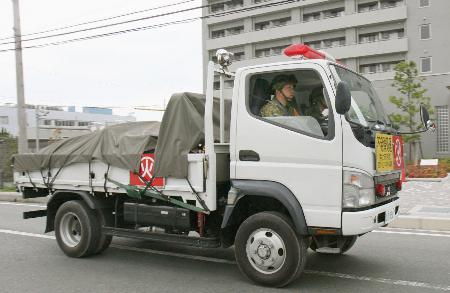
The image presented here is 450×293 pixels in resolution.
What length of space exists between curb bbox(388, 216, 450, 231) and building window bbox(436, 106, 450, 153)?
Result: 2445cm

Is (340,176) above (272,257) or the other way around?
above

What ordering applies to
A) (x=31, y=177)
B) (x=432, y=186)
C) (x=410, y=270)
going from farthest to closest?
(x=432, y=186) < (x=31, y=177) < (x=410, y=270)

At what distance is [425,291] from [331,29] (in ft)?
135

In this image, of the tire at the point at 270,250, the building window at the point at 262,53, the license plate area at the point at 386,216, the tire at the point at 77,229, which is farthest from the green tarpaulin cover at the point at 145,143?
the building window at the point at 262,53

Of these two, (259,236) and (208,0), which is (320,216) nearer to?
(259,236)

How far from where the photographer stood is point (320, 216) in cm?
454

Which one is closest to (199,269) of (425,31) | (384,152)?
(384,152)

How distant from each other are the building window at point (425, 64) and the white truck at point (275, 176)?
36.1m

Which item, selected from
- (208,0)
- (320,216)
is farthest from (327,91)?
(208,0)

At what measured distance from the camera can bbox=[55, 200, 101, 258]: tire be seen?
6.20 metres

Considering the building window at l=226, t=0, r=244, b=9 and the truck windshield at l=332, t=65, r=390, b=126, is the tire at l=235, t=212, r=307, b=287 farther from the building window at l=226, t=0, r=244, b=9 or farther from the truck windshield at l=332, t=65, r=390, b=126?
the building window at l=226, t=0, r=244, b=9

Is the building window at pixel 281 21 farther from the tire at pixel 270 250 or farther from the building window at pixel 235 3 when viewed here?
the tire at pixel 270 250

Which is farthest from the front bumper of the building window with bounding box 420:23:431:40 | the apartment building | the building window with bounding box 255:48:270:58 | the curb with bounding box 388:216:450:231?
the building window with bounding box 255:48:270:58

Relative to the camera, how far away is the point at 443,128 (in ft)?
100
